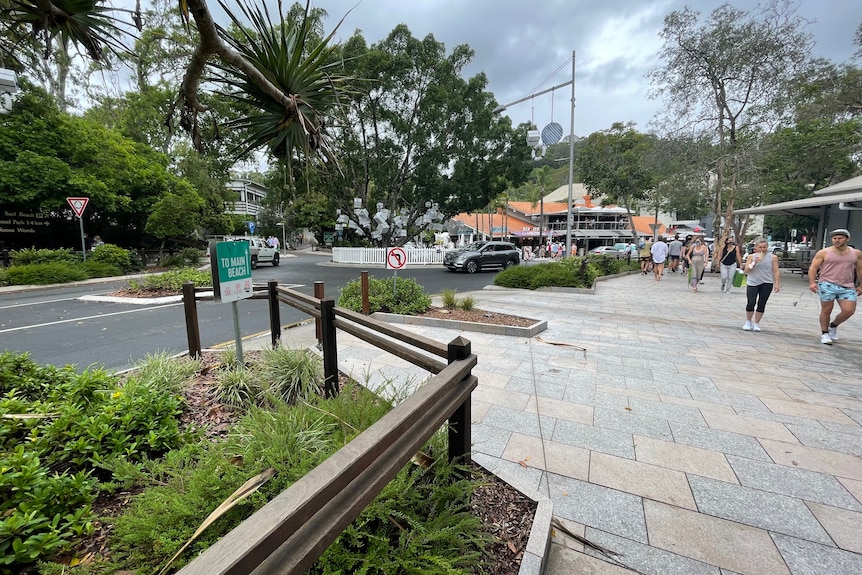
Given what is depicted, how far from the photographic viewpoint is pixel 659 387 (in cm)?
409

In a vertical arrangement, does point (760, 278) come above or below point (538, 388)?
above

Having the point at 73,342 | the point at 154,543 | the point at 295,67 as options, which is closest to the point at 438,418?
the point at 154,543

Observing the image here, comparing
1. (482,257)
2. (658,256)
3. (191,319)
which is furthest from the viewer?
(482,257)

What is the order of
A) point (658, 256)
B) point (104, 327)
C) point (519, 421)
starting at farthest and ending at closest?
1. point (658, 256)
2. point (104, 327)
3. point (519, 421)

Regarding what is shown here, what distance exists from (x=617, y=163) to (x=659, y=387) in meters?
30.0

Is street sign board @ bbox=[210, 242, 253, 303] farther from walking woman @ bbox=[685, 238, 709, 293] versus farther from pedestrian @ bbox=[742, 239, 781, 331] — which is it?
walking woman @ bbox=[685, 238, 709, 293]

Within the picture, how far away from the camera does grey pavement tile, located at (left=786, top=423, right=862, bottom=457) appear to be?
9.43 feet

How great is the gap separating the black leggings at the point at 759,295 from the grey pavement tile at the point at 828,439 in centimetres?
426

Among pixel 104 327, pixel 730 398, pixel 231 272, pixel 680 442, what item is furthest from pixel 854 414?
pixel 104 327

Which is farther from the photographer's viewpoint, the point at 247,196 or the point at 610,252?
the point at 247,196

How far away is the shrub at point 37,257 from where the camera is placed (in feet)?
43.5

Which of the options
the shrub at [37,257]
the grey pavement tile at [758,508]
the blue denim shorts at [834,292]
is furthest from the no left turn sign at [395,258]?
the shrub at [37,257]

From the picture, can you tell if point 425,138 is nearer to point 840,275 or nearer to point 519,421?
point 840,275

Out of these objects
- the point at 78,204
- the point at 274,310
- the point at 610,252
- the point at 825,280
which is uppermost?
the point at 78,204
